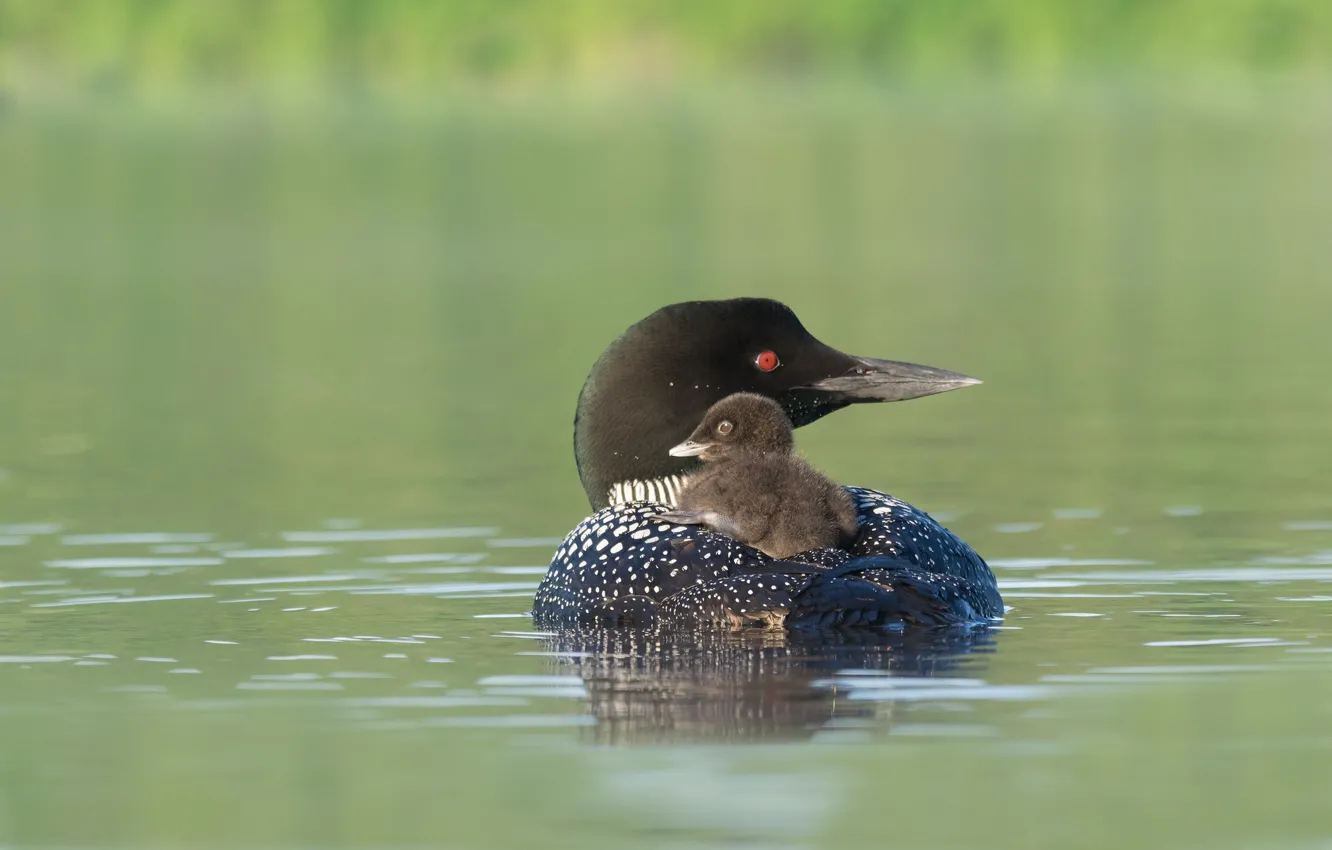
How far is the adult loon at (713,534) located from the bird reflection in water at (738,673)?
6 centimetres

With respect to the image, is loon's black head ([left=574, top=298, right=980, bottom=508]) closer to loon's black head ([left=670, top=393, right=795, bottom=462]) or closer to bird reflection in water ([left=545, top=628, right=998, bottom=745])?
loon's black head ([left=670, top=393, right=795, bottom=462])

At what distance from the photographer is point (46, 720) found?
569 cm

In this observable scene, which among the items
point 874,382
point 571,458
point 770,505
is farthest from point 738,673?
point 571,458

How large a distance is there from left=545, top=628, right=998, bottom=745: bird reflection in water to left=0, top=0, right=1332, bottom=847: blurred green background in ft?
0.26

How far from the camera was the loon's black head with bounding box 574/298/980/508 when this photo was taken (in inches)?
288

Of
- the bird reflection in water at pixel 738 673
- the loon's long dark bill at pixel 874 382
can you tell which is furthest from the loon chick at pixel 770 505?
the loon's long dark bill at pixel 874 382

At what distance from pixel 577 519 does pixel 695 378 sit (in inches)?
76.6

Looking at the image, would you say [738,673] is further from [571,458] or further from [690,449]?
[571,458]

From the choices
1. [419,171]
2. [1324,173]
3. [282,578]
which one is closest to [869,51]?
[419,171]

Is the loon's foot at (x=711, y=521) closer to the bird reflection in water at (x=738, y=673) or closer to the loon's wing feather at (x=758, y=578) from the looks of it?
the loon's wing feather at (x=758, y=578)

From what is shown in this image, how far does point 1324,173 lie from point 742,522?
25.0 m

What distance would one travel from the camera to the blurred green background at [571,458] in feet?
16.1

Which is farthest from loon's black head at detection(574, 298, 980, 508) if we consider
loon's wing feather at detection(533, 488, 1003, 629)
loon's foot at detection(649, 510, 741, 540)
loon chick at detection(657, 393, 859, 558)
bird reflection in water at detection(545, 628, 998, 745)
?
bird reflection in water at detection(545, 628, 998, 745)

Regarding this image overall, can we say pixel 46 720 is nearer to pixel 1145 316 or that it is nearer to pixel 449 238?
pixel 1145 316
